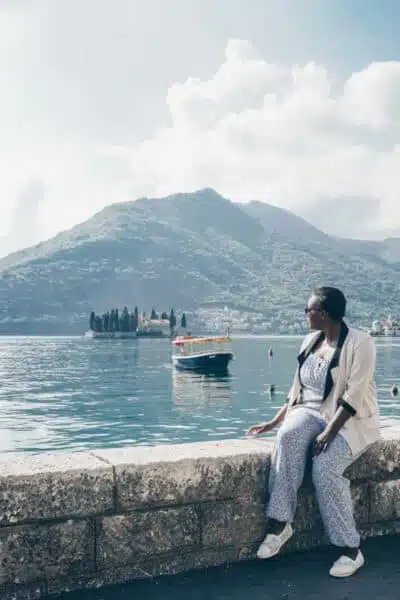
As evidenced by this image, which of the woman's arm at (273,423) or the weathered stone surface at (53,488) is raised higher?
the woman's arm at (273,423)

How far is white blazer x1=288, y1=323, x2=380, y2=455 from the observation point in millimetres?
5094

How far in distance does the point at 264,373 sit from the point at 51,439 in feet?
175

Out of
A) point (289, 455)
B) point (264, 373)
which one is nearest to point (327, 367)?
point (289, 455)

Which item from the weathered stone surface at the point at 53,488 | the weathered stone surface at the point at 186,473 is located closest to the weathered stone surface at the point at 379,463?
the weathered stone surface at the point at 186,473

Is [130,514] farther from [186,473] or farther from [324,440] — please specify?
[324,440]

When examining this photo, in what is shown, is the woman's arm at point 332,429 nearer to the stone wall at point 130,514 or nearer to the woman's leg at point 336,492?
the woman's leg at point 336,492

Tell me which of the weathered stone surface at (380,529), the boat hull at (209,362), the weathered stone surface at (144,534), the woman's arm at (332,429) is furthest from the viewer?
the boat hull at (209,362)

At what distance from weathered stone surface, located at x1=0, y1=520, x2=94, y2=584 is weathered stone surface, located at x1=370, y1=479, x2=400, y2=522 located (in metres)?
2.20

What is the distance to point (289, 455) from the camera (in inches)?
202

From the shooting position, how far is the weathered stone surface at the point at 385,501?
18.7 feet

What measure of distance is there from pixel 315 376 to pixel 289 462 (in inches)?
25.0

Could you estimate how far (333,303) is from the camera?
17.9 feet

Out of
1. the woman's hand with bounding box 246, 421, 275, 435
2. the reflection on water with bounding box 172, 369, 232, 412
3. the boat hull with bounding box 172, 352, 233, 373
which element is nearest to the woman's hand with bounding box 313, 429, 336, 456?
the woman's hand with bounding box 246, 421, 275, 435

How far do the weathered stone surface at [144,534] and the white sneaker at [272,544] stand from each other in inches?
17.8
